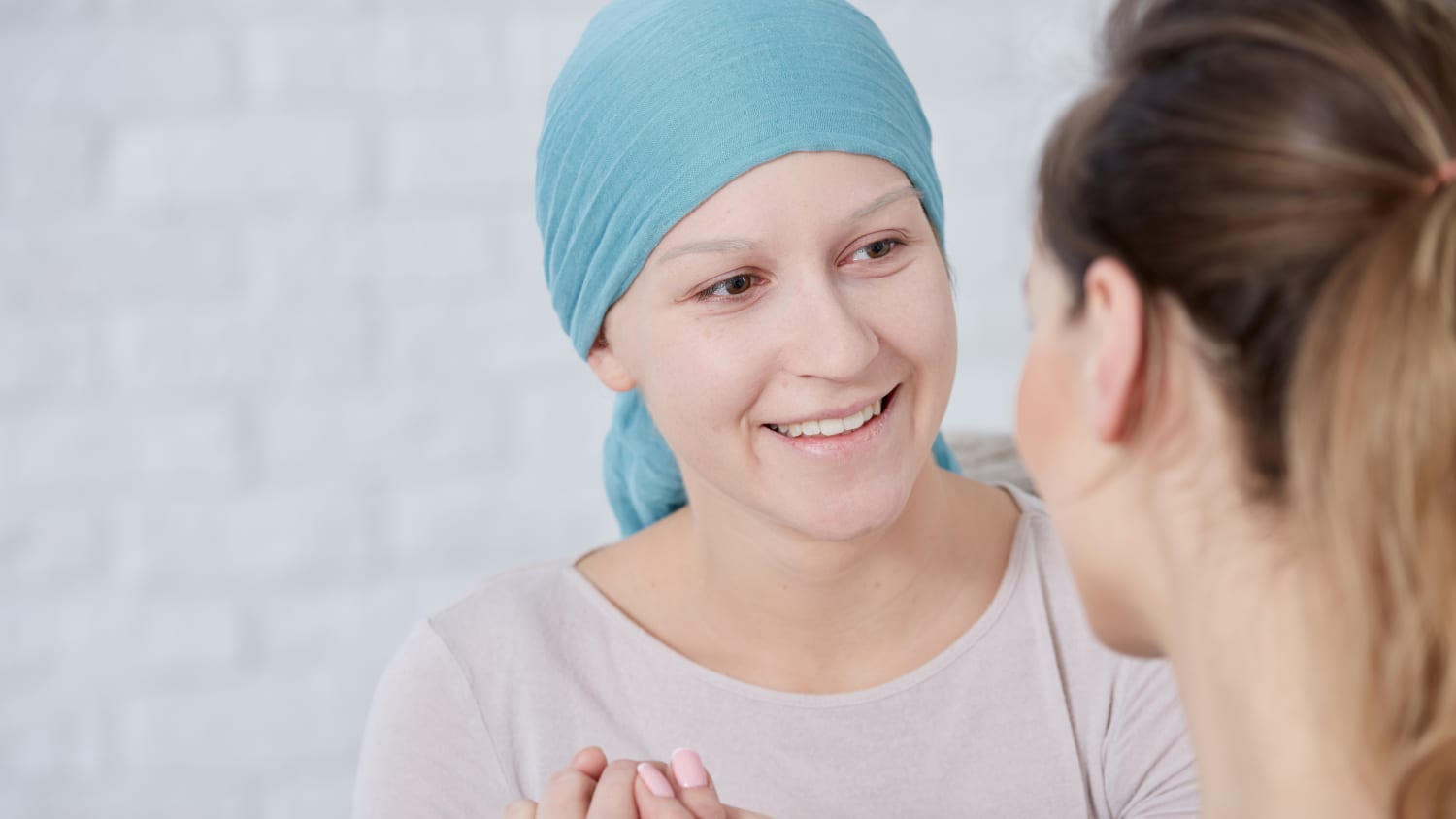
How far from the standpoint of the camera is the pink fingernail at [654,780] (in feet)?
3.72

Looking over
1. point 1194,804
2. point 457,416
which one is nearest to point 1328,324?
point 1194,804

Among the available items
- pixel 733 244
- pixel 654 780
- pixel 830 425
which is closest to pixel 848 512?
pixel 830 425

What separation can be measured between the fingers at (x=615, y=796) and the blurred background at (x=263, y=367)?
4.13 feet

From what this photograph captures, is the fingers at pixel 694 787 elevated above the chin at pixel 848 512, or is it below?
below

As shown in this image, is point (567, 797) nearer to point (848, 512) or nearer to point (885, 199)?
point (848, 512)

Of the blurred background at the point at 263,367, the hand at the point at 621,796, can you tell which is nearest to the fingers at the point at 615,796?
the hand at the point at 621,796

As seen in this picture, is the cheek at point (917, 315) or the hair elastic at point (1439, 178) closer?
the hair elastic at point (1439, 178)

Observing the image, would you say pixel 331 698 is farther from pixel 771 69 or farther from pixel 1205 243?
pixel 1205 243

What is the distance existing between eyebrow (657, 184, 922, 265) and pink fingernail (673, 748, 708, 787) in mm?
487

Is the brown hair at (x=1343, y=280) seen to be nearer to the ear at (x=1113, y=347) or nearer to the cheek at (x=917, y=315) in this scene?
the ear at (x=1113, y=347)

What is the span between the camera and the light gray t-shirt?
156 cm

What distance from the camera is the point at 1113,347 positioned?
2.88ft

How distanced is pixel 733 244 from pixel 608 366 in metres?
0.30

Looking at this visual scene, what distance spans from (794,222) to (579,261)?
0.91ft
